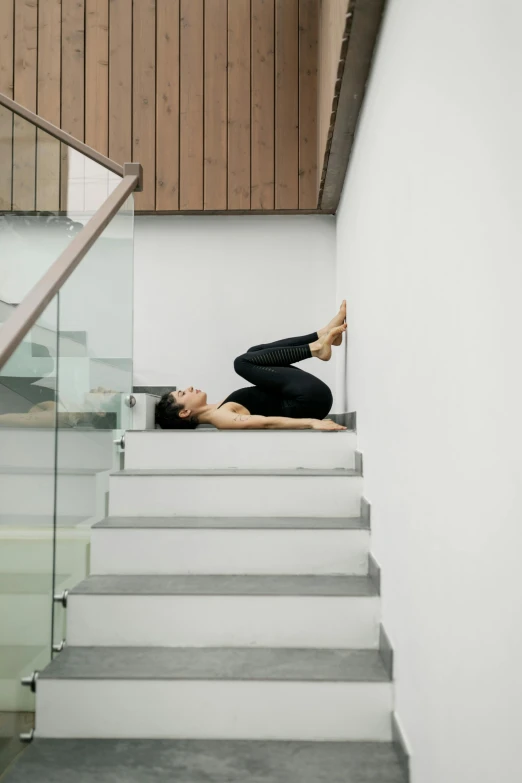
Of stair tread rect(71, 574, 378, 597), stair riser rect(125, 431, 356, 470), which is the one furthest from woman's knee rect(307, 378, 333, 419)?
stair tread rect(71, 574, 378, 597)

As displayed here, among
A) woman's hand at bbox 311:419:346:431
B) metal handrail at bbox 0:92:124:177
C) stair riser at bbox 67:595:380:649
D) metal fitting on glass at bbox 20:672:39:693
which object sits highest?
metal handrail at bbox 0:92:124:177

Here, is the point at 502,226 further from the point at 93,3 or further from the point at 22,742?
the point at 93,3

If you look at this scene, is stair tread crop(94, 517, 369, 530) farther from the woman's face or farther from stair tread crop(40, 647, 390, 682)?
the woman's face

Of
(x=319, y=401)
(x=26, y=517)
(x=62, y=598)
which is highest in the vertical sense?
(x=319, y=401)

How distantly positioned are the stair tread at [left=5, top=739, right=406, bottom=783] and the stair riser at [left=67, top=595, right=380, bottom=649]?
12.2 inches

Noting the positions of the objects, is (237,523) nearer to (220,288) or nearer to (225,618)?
(225,618)

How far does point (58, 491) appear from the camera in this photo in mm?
2025

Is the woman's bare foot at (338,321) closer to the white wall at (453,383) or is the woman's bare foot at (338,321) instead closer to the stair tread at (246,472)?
the stair tread at (246,472)

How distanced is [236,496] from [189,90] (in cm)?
289

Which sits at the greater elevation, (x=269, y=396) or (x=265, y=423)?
(x=269, y=396)

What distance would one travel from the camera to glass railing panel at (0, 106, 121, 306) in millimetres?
2980

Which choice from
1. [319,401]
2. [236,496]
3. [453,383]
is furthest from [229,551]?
[453,383]

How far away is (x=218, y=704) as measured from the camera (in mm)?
1823

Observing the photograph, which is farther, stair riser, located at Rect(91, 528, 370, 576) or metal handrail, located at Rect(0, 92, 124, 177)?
metal handrail, located at Rect(0, 92, 124, 177)
